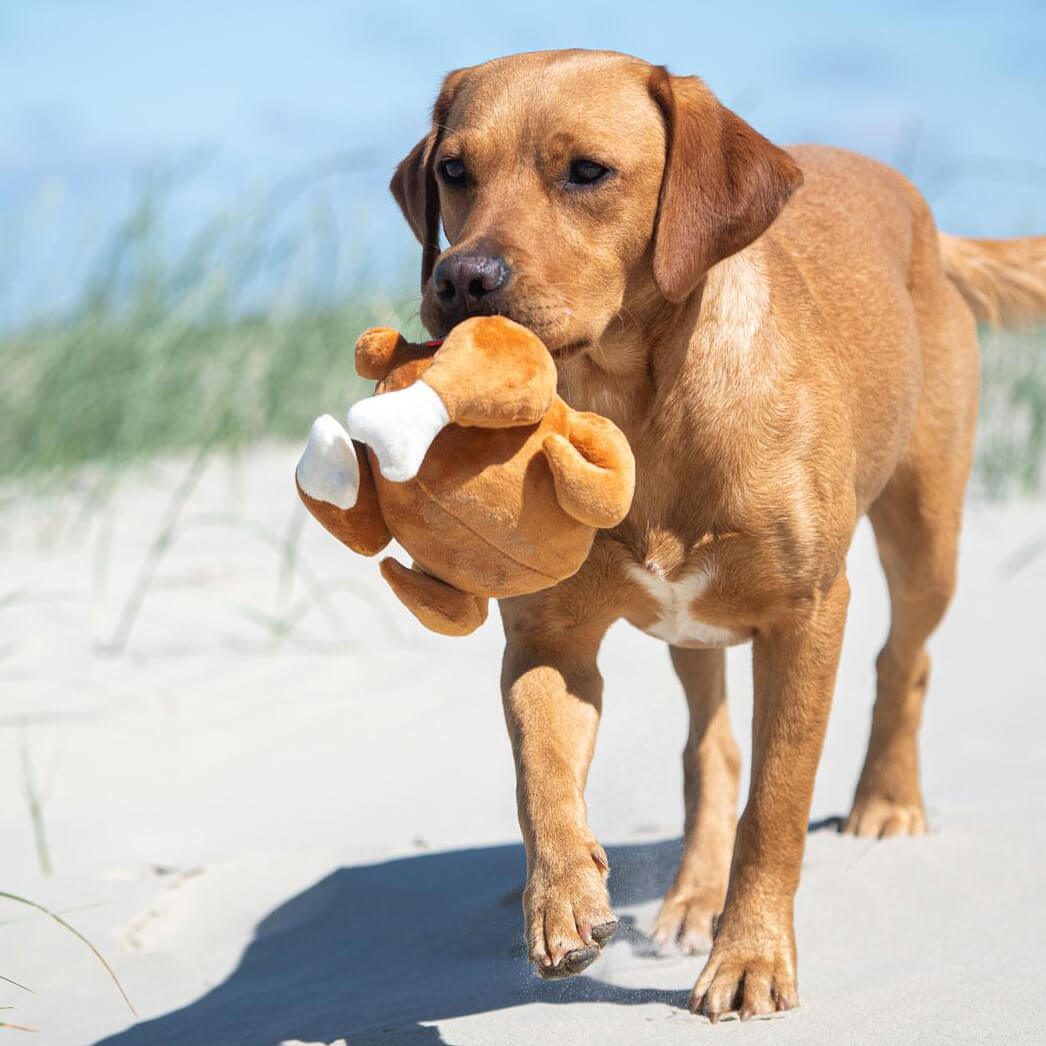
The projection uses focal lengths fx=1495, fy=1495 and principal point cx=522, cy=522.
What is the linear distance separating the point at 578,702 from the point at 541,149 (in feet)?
3.92

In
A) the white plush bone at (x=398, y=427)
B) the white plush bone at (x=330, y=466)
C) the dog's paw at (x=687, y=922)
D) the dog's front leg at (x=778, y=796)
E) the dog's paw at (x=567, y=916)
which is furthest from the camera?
the dog's paw at (x=687, y=922)

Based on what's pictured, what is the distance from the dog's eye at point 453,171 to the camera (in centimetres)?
330

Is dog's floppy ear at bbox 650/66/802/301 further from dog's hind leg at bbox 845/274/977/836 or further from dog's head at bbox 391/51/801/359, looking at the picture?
dog's hind leg at bbox 845/274/977/836

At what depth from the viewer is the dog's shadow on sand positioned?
10.9 feet

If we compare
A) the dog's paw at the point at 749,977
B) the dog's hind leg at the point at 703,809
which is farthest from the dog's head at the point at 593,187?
the dog's hind leg at the point at 703,809

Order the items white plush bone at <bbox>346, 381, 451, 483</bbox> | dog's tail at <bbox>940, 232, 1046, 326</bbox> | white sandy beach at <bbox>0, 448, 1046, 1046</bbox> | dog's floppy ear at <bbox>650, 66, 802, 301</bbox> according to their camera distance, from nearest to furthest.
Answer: white plush bone at <bbox>346, 381, 451, 483</bbox>, dog's floppy ear at <bbox>650, 66, 802, 301</bbox>, white sandy beach at <bbox>0, 448, 1046, 1046</bbox>, dog's tail at <bbox>940, 232, 1046, 326</bbox>

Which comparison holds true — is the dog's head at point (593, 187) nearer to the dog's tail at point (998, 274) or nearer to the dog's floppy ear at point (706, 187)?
the dog's floppy ear at point (706, 187)

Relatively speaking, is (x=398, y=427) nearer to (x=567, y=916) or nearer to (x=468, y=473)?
(x=468, y=473)

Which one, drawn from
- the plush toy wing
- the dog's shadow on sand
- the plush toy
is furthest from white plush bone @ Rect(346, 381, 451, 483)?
the dog's shadow on sand

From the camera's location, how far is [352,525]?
9.20ft

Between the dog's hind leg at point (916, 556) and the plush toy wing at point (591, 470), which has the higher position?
the plush toy wing at point (591, 470)

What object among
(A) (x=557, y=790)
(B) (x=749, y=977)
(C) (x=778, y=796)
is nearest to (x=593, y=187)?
(A) (x=557, y=790)

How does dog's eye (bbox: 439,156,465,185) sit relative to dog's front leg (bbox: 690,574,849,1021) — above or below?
above

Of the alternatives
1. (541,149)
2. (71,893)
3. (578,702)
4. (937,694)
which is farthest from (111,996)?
(937,694)
